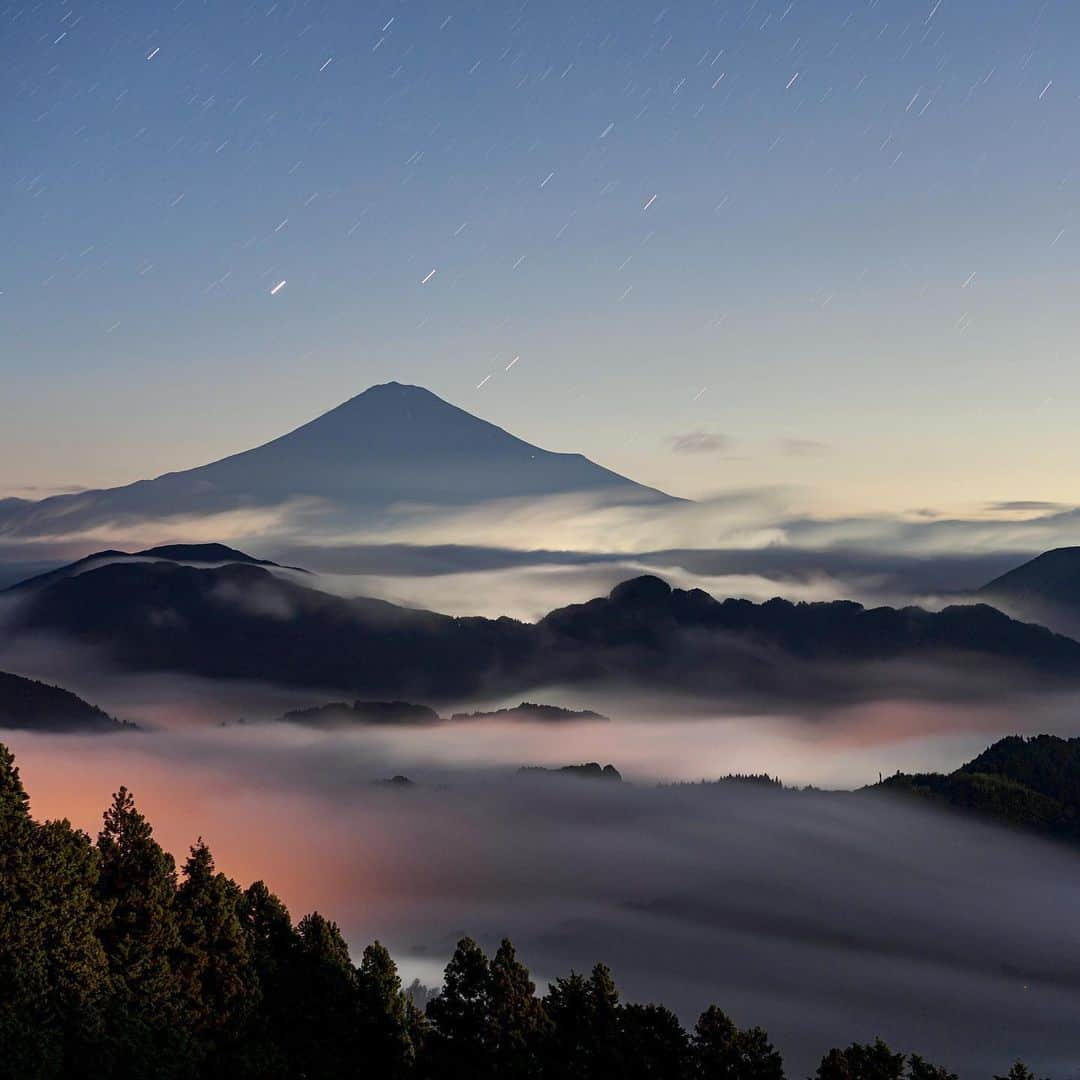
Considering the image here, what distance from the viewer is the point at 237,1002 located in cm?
6219

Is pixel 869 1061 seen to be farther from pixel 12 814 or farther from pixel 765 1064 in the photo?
pixel 12 814

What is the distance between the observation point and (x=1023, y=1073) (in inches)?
2680

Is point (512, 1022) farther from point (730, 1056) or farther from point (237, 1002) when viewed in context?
point (237, 1002)

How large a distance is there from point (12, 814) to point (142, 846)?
7.88 meters

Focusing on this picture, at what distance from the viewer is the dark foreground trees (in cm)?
5322

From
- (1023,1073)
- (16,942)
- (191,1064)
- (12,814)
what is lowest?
(1023,1073)

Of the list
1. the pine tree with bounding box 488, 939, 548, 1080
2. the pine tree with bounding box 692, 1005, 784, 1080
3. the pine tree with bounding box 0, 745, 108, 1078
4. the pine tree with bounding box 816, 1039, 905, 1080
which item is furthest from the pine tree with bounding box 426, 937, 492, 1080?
the pine tree with bounding box 0, 745, 108, 1078

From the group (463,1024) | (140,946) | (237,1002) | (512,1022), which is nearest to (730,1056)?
(512,1022)

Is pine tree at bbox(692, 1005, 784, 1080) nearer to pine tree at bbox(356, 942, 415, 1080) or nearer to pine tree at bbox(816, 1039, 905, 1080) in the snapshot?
pine tree at bbox(816, 1039, 905, 1080)

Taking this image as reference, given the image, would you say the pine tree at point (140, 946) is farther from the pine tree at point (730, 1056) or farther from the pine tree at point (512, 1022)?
the pine tree at point (730, 1056)

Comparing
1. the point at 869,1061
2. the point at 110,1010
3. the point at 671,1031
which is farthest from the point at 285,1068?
the point at 869,1061

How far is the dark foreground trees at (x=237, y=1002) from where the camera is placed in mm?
53219

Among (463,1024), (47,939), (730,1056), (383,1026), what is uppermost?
(47,939)

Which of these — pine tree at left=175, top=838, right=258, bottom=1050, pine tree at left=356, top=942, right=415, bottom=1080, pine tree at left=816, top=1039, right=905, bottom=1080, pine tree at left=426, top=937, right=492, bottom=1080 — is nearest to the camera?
pine tree at left=175, top=838, right=258, bottom=1050
